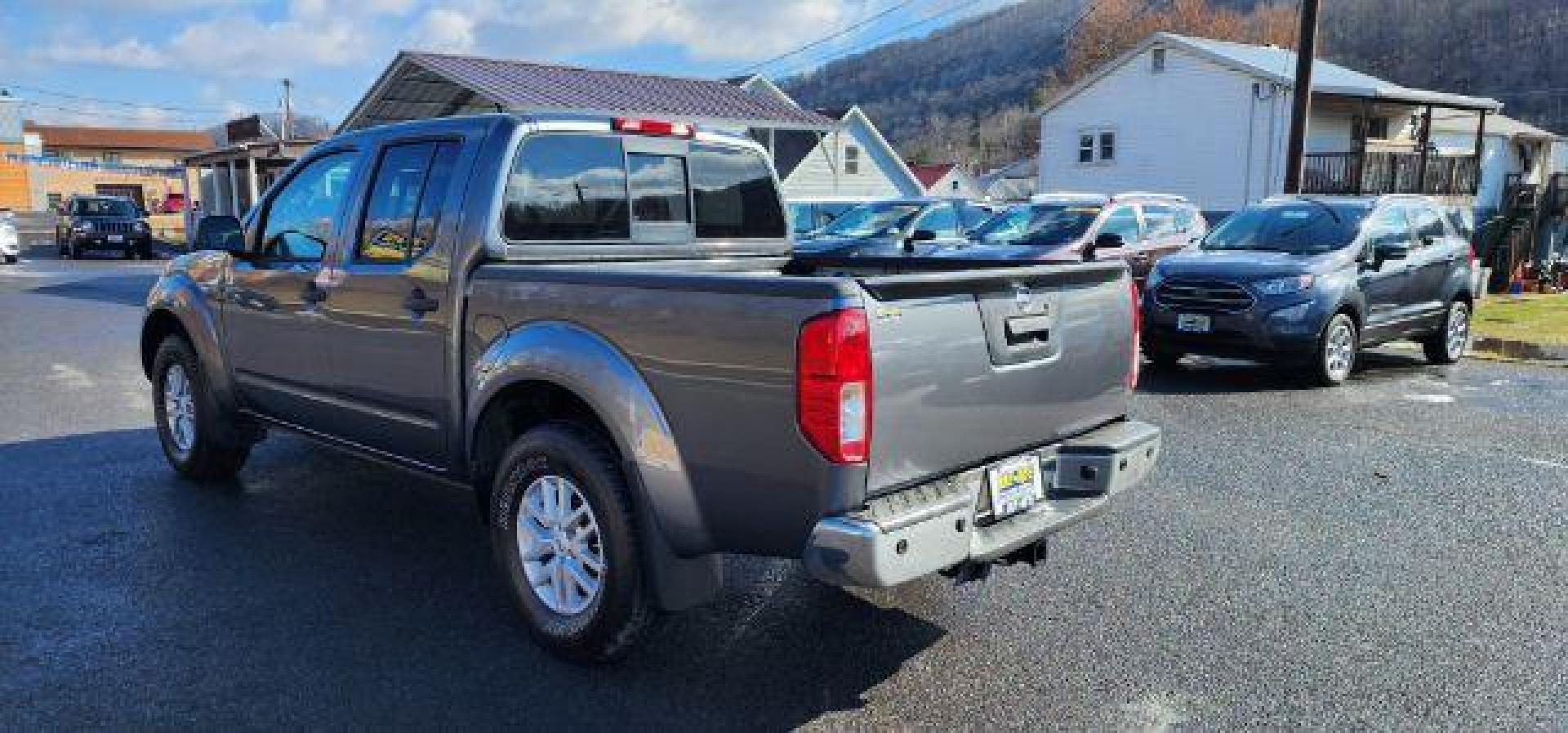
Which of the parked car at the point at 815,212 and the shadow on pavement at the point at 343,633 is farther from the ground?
the parked car at the point at 815,212

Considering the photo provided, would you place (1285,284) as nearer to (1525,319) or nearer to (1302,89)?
(1302,89)

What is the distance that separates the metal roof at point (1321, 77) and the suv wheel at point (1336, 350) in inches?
821

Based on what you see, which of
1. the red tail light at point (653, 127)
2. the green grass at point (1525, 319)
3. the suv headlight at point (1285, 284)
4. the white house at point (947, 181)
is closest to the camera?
the red tail light at point (653, 127)

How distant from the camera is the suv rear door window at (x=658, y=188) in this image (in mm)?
4797

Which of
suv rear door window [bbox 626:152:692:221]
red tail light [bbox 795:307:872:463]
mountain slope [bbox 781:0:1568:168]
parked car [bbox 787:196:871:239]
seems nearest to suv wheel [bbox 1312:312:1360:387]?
suv rear door window [bbox 626:152:692:221]

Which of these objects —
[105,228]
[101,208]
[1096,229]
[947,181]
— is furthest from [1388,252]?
[947,181]

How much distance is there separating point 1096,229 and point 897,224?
5377mm

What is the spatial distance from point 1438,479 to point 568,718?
5.38 meters

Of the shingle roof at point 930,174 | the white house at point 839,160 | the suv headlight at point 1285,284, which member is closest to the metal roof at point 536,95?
the white house at point 839,160

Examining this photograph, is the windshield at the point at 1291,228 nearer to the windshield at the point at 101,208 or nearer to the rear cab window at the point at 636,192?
the rear cab window at the point at 636,192

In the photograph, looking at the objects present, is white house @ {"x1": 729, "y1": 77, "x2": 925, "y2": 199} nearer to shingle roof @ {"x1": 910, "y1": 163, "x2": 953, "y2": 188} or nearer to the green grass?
shingle roof @ {"x1": 910, "y1": 163, "x2": 953, "y2": 188}

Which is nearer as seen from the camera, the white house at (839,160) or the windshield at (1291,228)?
the windshield at (1291,228)

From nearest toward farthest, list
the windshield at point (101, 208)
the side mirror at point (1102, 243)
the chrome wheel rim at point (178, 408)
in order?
the chrome wheel rim at point (178, 408) → the side mirror at point (1102, 243) → the windshield at point (101, 208)

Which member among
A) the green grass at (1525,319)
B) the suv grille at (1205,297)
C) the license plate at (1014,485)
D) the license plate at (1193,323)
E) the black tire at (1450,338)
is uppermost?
the suv grille at (1205,297)
